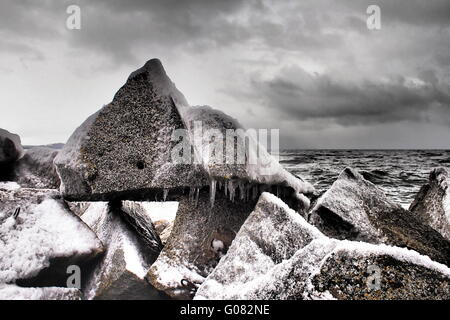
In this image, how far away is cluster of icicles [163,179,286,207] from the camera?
9.31 feet

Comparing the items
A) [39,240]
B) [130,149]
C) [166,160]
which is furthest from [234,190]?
[39,240]

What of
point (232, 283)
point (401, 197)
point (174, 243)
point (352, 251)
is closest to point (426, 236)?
point (352, 251)

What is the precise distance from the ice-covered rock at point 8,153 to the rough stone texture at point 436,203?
14.3 feet

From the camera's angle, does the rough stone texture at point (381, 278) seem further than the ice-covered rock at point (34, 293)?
No

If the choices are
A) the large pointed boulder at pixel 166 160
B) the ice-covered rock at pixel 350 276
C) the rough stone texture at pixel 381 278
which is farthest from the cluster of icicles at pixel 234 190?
the rough stone texture at pixel 381 278

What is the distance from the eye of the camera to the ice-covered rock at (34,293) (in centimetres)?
229

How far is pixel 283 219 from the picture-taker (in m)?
2.45

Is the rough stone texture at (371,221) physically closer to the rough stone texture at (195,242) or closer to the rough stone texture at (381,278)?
the rough stone texture at (195,242)

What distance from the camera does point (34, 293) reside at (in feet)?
7.71

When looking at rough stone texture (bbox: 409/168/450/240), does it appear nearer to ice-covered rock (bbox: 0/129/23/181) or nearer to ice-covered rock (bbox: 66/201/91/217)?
ice-covered rock (bbox: 66/201/91/217)

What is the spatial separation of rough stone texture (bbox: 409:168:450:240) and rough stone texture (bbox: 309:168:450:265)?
327 millimetres

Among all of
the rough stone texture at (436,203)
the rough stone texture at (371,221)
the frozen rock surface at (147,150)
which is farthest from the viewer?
the rough stone texture at (436,203)

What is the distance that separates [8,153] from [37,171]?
1.18ft
